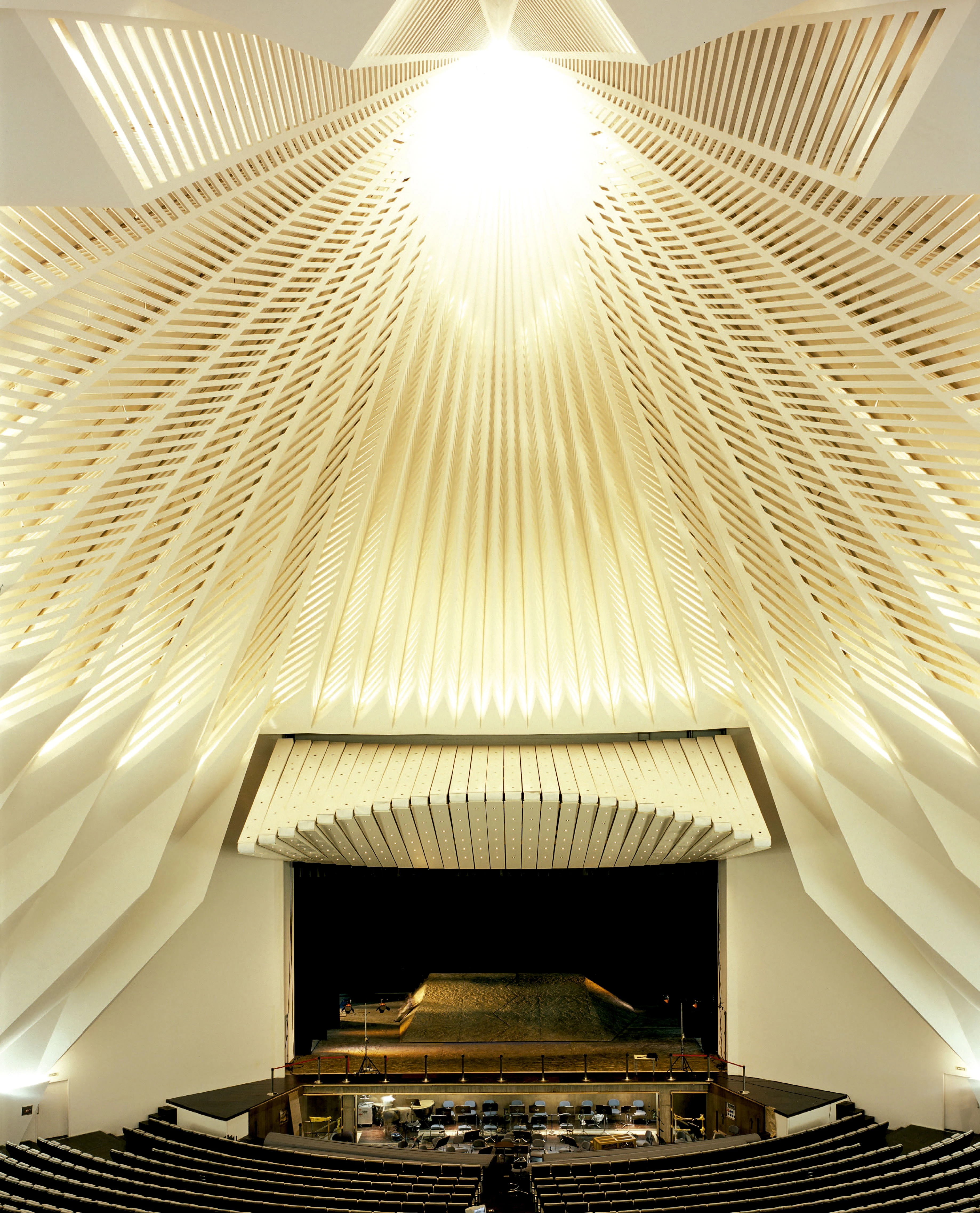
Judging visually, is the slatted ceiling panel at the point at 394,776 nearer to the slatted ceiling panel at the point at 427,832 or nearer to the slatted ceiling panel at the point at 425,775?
the slatted ceiling panel at the point at 425,775

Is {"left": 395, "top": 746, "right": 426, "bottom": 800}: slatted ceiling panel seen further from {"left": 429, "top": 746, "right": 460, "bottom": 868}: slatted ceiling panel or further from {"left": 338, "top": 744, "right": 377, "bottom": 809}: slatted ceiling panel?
{"left": 338, "top": 744, "right": 377, "bottom": 809}: slatted ceiling panel

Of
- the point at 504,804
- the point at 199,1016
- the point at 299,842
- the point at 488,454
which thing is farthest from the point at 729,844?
the point at 199,1016

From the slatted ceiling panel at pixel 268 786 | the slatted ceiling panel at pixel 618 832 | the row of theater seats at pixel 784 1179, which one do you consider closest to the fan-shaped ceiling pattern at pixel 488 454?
the slatted ceiling panel at pixel 268 786

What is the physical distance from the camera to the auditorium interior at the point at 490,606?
695 centimetres

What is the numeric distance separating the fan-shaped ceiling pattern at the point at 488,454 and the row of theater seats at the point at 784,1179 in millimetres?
2419

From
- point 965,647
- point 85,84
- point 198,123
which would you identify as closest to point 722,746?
point 965,647

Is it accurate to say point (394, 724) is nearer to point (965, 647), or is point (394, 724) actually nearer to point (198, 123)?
point (965, 647)

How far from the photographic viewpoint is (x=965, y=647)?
30.5 feet

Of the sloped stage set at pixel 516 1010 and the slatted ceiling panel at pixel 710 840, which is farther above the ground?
the slatted ceiling panel at pixel 710 840

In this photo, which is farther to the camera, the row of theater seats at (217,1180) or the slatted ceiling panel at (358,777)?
the slatted ceiling panel at (358,777)

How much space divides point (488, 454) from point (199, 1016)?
1092 centimetres

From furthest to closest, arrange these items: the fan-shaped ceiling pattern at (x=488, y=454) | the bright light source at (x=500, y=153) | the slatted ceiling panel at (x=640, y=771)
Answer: the slatted ceiling panel at (x=640, y=771) < the bright light source at (x=500, y=153) < the fan-shaped ceiling pattern at (x=488, y=454)

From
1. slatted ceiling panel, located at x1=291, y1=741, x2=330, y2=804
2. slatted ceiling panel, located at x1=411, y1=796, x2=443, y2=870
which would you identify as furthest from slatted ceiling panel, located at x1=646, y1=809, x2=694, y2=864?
slatted ceiling panel, located at x1=291, y1=741, x2=330, y2=804

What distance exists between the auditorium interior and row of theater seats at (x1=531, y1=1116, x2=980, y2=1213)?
71 mm
